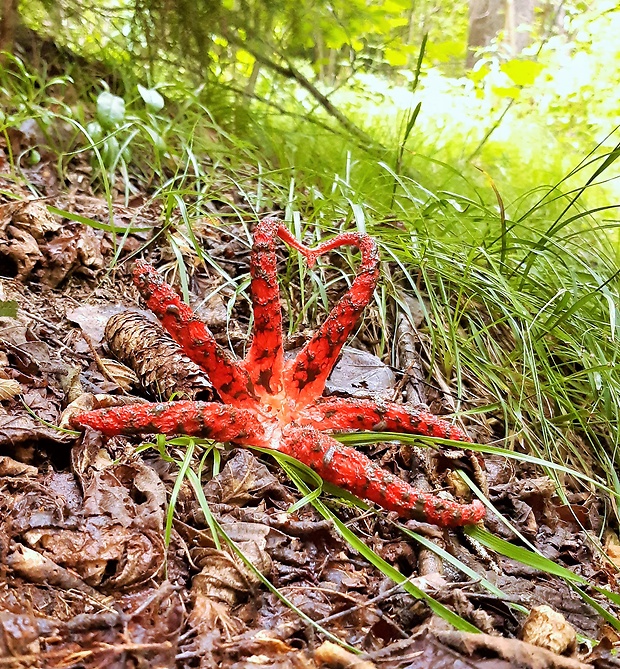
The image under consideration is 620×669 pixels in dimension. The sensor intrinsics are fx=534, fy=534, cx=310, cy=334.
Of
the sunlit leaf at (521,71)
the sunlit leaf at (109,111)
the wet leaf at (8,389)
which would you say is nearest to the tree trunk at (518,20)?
the sunlit leaf at (521,71)

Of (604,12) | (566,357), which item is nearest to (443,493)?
(566,357)

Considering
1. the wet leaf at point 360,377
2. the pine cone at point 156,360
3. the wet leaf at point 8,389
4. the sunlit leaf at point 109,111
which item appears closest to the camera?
the wet leaf at point 8,389

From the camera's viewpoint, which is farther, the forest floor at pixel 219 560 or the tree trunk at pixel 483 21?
the tree trunk at pixel 483 21

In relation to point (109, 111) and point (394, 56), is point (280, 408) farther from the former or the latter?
point (394, 56)

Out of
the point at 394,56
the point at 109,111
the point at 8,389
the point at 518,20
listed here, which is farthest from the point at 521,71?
the point at 518,20

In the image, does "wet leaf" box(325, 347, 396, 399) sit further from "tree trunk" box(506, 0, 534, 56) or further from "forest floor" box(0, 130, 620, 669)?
"tree trunk" box(506, 0, 534, 56)

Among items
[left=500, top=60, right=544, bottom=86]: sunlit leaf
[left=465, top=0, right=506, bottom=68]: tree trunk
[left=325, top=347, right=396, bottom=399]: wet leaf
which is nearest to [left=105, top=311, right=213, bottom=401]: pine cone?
[left=325, top=347, right=396, bottom=399]: wet leaf

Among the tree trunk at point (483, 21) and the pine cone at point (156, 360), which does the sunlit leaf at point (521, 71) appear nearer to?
the pine cone at point (156, 360)

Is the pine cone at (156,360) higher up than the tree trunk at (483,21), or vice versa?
the tree trunk at (483,21)
